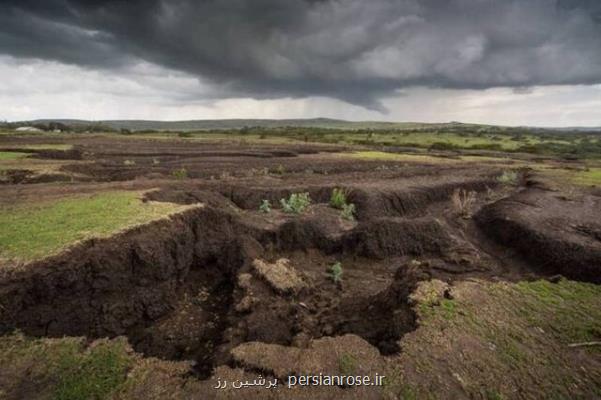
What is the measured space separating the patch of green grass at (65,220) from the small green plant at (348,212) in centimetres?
650

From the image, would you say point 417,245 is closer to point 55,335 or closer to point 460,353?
point 460,353

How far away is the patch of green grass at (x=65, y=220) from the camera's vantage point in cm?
834

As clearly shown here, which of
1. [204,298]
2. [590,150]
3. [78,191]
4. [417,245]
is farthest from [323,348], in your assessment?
[590,150]

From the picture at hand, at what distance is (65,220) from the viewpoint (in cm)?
1004

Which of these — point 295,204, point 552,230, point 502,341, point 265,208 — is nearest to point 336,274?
point 295,204

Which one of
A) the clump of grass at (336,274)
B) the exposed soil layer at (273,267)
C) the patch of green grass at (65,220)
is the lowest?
the clump of grass at (336,274)

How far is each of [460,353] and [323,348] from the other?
7.99ft

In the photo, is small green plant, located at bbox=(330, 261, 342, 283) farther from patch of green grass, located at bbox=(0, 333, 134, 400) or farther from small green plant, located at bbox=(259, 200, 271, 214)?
patch of green grass, located at bbox=(0, 333, 134, 400)

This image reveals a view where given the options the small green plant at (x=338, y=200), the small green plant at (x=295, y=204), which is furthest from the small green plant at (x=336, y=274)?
the small green plant at (x=338, y=200)

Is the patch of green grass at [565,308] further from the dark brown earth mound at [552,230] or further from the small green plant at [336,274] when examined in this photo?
the small green plant at [336,274]

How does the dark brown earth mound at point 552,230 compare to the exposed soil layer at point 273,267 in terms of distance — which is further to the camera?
the dark brown earth mound at point 552,230

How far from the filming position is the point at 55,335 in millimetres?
7328

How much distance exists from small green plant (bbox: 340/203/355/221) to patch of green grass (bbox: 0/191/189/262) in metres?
6.50

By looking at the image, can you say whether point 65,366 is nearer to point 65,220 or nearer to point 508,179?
point 65,220
